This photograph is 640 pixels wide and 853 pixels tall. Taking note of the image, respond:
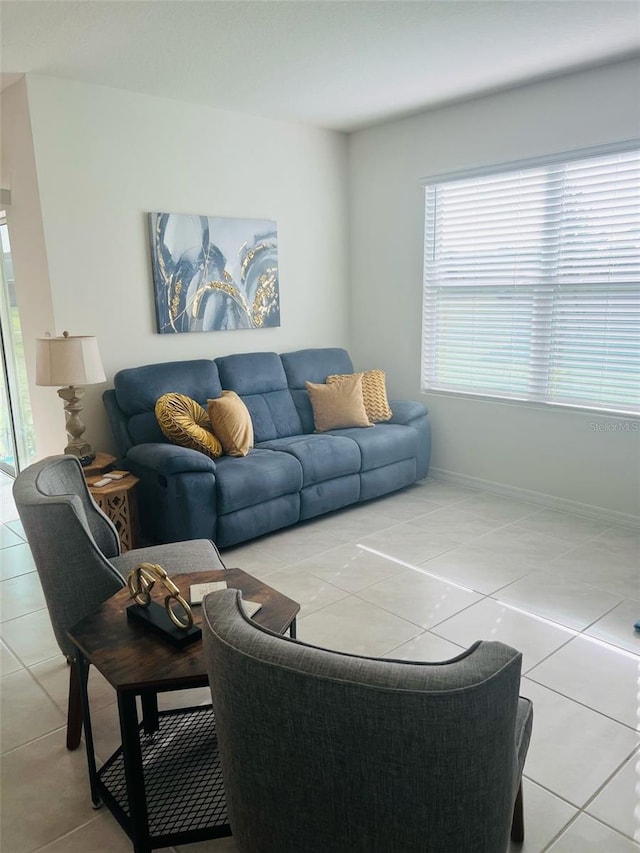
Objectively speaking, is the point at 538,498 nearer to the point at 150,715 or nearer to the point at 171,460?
the point at 171,460

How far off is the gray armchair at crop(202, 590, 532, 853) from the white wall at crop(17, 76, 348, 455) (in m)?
3.19

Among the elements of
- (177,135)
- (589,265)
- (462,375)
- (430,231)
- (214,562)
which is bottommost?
(214,562)

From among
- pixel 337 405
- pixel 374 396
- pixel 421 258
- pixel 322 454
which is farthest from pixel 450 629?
pixel 421 258

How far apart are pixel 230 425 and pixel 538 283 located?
2.18 meters

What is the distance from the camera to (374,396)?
460cm

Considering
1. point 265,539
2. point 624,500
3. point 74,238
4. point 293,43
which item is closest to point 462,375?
point 624,500

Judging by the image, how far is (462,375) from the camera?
461cm

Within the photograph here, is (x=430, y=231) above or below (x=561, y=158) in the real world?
below

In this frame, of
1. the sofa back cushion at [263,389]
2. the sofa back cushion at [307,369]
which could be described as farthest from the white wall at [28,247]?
the sofa back cushion at [307,369]

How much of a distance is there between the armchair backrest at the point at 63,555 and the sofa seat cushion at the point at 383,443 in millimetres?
2433

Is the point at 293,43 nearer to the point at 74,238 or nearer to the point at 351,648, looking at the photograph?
the point at 74,238

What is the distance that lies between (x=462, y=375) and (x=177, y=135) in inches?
101

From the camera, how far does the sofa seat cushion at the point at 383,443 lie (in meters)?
4.15

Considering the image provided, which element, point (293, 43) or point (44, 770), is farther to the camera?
point (293, 43)
